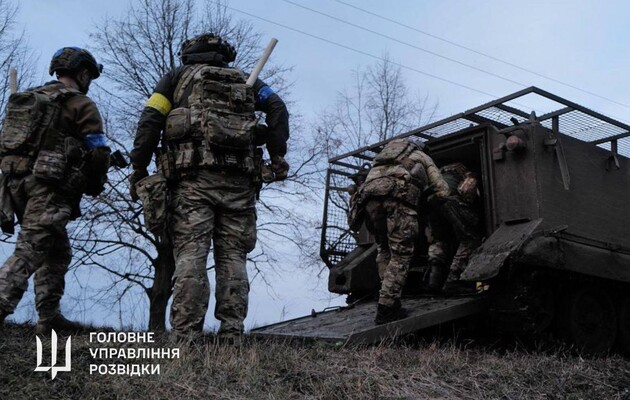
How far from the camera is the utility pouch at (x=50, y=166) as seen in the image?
5.15 metres

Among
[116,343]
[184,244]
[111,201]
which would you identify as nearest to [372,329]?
[184,244]

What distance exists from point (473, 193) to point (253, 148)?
2789 mm

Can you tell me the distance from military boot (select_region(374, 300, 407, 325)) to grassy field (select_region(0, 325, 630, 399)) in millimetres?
765

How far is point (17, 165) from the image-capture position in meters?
5.22

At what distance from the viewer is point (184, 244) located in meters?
5.01

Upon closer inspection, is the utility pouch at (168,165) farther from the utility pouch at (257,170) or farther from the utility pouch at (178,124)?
the utility pouch at (257,170)

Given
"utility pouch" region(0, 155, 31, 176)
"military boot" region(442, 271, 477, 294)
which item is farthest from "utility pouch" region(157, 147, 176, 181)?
"military boot" region(442, 271, 477, 294)

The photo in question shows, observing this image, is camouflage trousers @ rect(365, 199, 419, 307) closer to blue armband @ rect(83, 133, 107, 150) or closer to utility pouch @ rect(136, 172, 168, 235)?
utility pouch @ rect(136, 172, 168, 235)

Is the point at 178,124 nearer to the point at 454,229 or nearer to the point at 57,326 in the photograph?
the point at 57,326

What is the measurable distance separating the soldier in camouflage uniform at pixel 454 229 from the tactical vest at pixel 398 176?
81 centimetres

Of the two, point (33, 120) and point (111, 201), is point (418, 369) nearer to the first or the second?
point (33, 120)

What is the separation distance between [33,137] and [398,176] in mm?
3039

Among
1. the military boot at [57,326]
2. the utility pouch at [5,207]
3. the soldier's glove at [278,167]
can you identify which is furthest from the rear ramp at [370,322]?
the utility pouch at [5,207]

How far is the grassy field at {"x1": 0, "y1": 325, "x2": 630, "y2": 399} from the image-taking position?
3.38 metres
